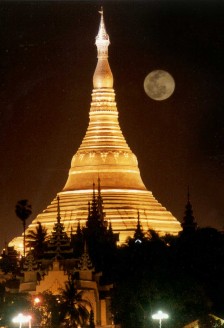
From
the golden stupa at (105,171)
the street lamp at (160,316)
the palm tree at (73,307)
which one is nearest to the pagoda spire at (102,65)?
the golden stupa at (105,171)

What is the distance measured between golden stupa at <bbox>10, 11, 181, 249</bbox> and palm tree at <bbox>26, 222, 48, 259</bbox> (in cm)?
545

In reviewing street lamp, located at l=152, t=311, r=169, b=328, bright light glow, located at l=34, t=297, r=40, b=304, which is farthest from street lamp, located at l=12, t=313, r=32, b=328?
street lamp, located at l=152, t=311, r=169, b=328

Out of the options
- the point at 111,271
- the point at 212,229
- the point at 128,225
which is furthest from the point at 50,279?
the point at 128,225

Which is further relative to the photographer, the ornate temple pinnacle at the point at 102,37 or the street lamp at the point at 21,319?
the ornate temple pinnacle at the point at 102,37

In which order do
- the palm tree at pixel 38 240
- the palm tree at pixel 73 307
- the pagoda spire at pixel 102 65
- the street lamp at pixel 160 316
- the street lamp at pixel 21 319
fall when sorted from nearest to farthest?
the street lamp at pixel 21 319, the street lamp at pixel 160 316, the palm tree at pixel 73 307, the palm tree at pixel 38 240, the pagoda spire at pixel 102 65

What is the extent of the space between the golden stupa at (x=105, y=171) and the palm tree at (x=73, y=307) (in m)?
46.5

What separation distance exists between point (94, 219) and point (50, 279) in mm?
27733

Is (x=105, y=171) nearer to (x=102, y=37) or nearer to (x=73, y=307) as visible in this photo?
(x=102, y=37)

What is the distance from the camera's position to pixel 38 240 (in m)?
142

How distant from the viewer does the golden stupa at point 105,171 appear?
6299 inches

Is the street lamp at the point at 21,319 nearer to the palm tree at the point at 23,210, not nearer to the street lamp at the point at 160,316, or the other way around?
the street lamp at the point at 160,316

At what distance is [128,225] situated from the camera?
157m

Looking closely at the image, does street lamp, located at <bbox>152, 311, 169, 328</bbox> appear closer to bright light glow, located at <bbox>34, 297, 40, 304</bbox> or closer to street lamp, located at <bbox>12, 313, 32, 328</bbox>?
street lamp, located at <bbox>12, 313, 32, 328</bbox>

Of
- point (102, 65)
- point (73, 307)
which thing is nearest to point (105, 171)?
point (102, 65)
